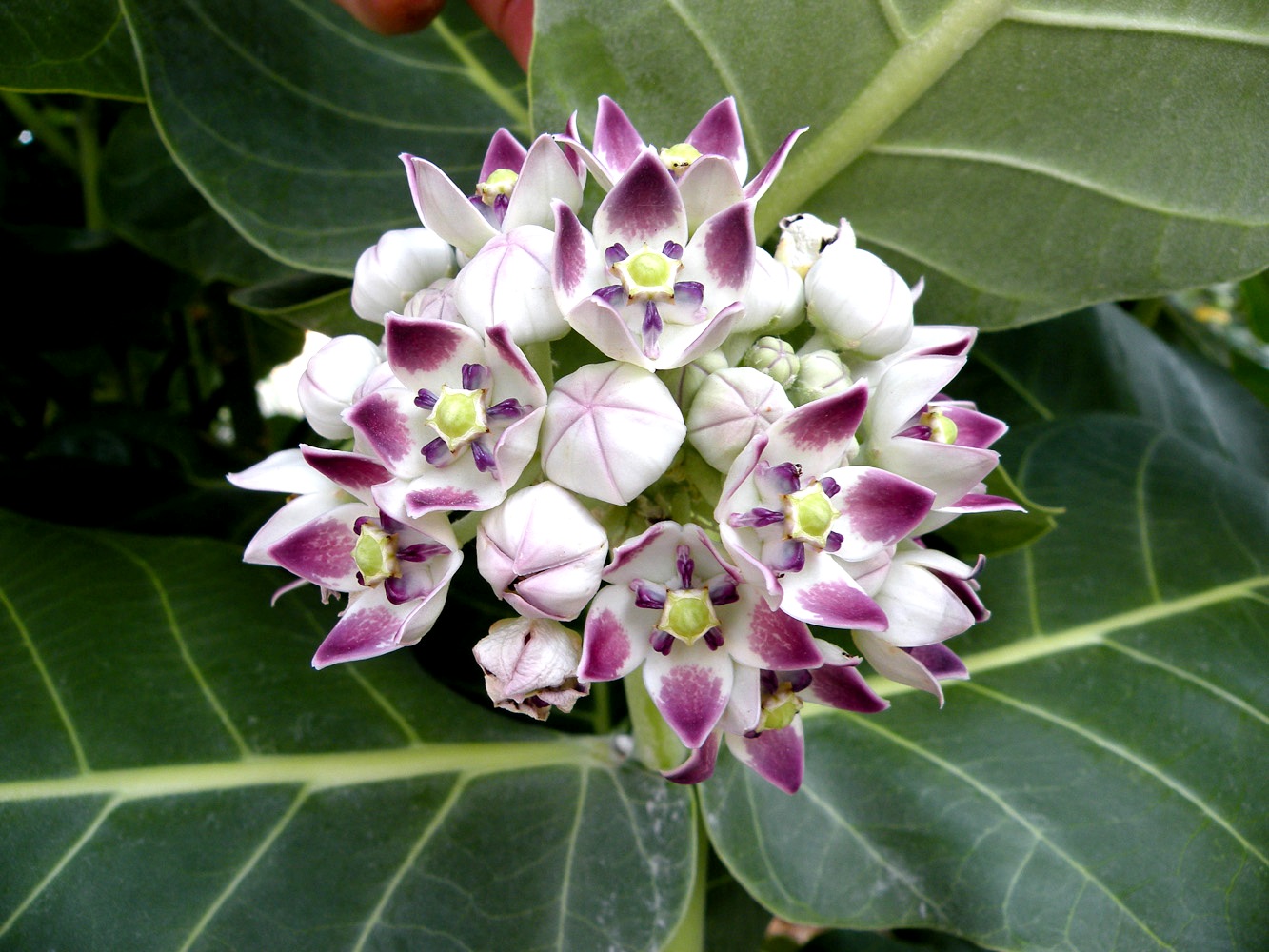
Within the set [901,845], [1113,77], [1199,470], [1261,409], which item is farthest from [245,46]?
[1261,409]

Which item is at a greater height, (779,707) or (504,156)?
(504,156)

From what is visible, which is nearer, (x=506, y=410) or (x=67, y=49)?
(x=506, y=410)

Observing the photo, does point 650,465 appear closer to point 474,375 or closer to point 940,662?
point 474,375

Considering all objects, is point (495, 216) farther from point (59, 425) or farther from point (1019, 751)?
point (59, 425)

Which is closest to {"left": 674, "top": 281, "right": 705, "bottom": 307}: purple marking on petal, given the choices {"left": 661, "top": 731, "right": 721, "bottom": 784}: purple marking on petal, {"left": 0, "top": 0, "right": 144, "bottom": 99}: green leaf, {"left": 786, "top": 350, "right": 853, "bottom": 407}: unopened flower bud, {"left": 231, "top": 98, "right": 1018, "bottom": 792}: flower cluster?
{"left": 231, "top": 98, "right": 1018, "bottom": 792}: flower cluster

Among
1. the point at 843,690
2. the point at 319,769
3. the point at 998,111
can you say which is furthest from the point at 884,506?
the point at 319,769

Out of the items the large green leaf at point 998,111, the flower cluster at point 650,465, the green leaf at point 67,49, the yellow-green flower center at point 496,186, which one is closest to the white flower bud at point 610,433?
the flower cluster at point 650,465
